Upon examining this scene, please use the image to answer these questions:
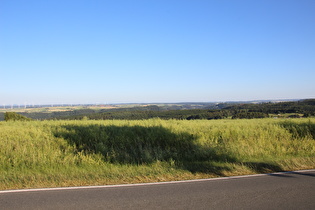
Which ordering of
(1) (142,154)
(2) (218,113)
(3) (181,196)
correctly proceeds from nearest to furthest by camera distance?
(3) (181,196) < (1) (142,154) < (2) (218,113)

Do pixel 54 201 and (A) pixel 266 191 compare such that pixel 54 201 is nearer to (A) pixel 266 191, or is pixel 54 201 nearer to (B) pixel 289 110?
(A) pixel 266 191

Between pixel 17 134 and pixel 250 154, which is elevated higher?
pixel 17 134

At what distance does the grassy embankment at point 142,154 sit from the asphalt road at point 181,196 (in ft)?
2.32

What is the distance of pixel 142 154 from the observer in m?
9.72

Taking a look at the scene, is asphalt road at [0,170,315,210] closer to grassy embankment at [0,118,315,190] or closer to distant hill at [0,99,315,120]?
grassy embankment at [0,118,315,190]

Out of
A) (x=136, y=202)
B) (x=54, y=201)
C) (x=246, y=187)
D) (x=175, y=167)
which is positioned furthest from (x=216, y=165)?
(x=54, y=201)

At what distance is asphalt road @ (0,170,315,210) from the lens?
4695 mm

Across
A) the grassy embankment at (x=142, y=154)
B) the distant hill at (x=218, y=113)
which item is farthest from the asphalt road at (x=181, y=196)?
the distant hill at (x=218, y=113)

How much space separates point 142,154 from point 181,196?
→ 465cm

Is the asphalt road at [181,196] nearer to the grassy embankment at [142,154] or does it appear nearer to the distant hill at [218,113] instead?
the grassy embankment at [142,154]

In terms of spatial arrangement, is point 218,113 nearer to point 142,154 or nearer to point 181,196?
point 142,154

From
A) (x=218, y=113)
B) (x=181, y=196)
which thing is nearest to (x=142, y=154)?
(x=181, y=196)

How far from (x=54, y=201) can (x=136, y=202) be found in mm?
1659

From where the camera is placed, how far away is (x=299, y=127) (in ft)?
47.5
